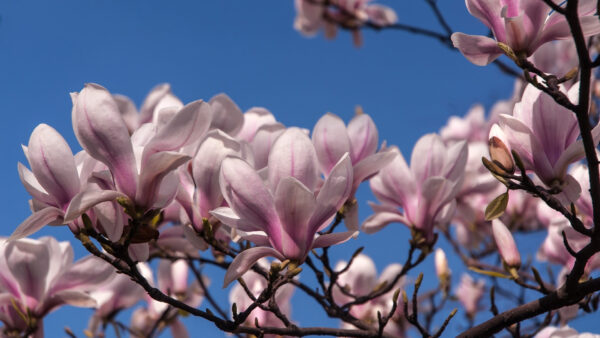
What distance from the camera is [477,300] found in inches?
204

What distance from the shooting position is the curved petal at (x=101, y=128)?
1407 millimetres

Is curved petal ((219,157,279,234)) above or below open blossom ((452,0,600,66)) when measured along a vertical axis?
below

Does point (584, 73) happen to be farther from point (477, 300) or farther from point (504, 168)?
point (477, 300)

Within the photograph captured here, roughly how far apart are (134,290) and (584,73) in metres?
1.85

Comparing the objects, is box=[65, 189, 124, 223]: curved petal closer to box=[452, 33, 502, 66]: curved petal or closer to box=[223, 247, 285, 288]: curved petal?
box=[223, 247, 285, 288]: curved petal

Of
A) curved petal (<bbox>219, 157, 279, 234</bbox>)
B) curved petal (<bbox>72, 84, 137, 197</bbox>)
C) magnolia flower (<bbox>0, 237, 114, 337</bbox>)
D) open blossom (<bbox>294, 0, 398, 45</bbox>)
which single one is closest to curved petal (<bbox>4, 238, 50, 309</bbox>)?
magnolia flower (<bbox>0, 237, 114, 337</bbox>)

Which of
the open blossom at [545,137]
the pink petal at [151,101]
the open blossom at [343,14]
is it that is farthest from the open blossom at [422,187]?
the open blossom at [343,14]

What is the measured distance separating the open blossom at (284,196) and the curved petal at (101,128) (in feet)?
0.75

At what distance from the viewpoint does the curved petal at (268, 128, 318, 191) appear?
1454 mm

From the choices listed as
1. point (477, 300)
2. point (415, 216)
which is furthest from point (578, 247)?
point (477, 300)

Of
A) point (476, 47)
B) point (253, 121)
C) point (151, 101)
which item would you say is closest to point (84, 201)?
point (253, 121)

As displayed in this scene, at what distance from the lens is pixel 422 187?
6.97ft

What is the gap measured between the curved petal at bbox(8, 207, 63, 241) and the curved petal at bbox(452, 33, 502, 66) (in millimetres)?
1026

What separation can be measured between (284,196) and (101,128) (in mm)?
424
